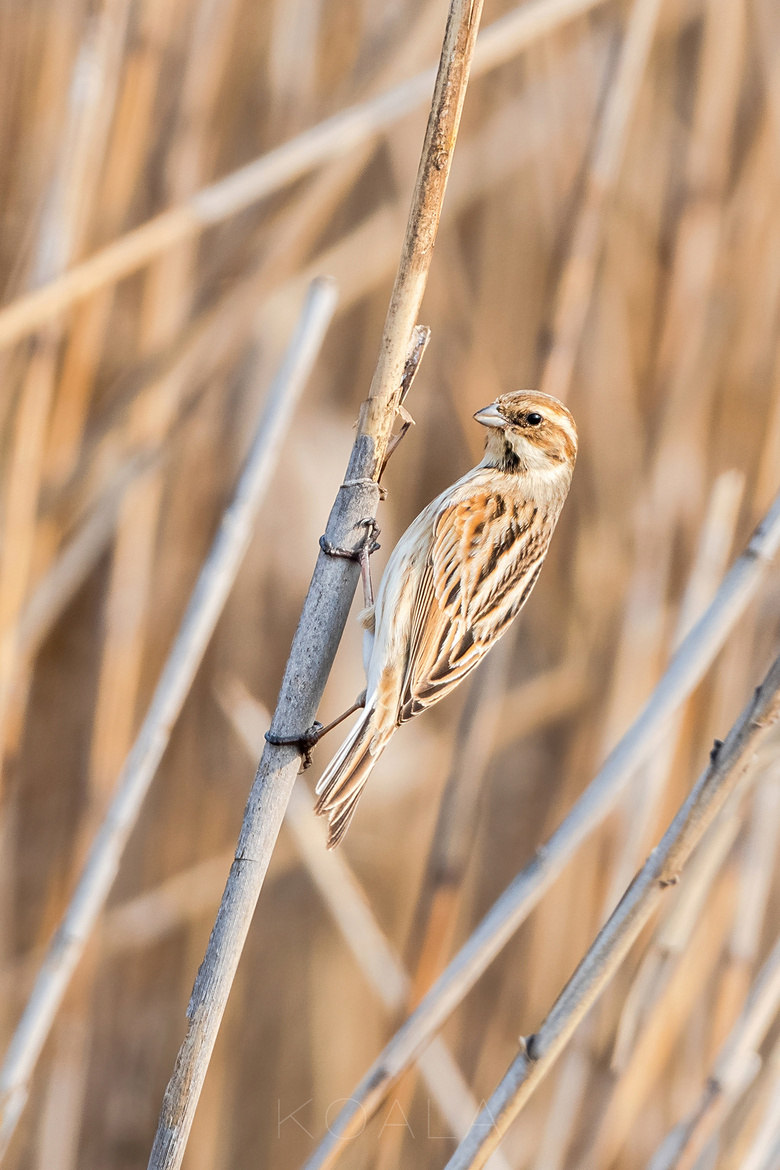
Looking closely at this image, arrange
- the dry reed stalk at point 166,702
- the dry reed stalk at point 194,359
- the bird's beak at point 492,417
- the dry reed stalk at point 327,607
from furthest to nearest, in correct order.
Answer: the dry reed stalk at point 194,359 < the bird's beak at point 492,417 < the dry reed stalk at point 166,702 < the dry reed stalk at point 327,607

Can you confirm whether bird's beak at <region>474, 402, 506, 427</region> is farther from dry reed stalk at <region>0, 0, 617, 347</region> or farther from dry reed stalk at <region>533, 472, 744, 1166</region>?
dry reed stalk at <region>0, 0, 617, 347</region>

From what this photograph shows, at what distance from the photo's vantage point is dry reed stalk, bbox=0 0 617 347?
1.48 m

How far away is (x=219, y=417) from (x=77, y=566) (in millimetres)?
490

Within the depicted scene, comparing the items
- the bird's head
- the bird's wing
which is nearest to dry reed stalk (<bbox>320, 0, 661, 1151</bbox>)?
the bird's head

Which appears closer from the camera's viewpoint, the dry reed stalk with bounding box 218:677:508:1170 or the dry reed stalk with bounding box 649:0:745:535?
the dry reed stalk with bounding box 218:677:508:1170

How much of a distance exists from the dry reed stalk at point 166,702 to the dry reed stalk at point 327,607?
1.14ft

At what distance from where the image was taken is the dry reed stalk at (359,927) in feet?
5.33

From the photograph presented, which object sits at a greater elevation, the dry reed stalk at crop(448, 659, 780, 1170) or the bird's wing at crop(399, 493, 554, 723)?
the bird's wing at crop(399, 493, 554, 723)

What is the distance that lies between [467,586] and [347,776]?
412 mm

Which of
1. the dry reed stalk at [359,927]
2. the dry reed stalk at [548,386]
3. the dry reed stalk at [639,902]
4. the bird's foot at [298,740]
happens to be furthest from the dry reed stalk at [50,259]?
the dry reed stalk at [639,902]

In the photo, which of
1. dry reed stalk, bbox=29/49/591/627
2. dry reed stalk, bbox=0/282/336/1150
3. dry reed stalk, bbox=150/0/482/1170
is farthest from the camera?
dry reed stalk, bbox=29/49/591/627

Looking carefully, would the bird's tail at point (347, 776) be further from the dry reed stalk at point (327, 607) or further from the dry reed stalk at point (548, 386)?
the dry reed stalk at point (548, 386)

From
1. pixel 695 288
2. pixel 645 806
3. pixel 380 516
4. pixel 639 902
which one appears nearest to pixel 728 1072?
pixel 645 806

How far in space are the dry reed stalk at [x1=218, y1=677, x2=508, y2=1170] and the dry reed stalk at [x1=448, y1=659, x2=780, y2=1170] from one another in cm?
60
